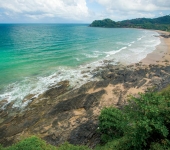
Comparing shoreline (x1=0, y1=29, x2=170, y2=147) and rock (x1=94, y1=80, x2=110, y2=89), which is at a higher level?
rock (x1=94, y1=80, x2=110, y2=89)

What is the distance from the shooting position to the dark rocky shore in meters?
17.1

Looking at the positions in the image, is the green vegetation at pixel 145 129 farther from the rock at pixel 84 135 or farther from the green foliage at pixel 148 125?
the rock at pixel 84 135

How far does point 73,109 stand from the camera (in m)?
21.6

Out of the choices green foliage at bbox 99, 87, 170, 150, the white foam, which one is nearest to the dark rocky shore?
the white foam

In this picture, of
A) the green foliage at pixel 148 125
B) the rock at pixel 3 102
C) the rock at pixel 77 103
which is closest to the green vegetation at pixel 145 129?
the green foliage at pixel 148 125

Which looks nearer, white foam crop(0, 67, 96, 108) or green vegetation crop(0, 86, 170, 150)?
green vegetation crop(0, 86, 170, 150)

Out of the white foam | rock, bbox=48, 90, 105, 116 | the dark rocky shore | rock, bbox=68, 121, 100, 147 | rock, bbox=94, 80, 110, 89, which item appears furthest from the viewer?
rock, bbox=94, 80, 110, 89

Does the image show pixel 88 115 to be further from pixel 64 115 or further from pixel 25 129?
pixel 25 129

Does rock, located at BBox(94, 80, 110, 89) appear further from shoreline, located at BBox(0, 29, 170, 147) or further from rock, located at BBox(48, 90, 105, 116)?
rock, located at BBox(48, 90, 105, 116)

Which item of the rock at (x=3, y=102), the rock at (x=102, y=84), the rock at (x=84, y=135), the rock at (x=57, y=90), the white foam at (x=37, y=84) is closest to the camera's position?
the rock at (x=84, y=135)

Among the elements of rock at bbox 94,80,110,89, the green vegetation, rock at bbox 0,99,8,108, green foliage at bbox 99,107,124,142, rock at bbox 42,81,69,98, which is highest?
the green vegetation

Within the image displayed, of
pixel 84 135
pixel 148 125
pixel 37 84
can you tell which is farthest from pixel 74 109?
pixel 148 125

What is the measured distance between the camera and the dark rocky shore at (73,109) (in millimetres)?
17094

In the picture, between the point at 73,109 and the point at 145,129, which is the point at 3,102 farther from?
the point at 145,129
